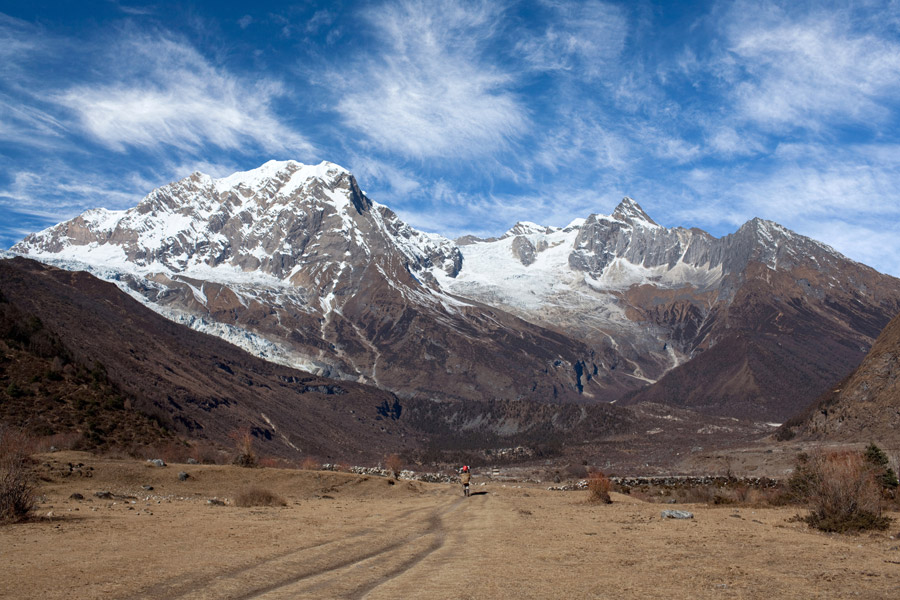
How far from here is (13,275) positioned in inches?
6152

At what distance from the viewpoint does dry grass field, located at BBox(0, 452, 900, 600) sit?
1716 cm

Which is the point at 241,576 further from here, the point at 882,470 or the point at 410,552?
the point at 882,470

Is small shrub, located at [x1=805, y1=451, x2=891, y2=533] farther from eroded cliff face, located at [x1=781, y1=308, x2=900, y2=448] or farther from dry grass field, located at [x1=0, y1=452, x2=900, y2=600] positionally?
eroded cliff face, located at [x1=781, y1=308, x2=900, y2=448]

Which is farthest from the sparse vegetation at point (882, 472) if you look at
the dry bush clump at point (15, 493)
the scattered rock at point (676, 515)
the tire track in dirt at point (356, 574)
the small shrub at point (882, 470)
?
the dry bush clump at point (15, 493)

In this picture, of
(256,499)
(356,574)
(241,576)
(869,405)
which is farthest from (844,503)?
(869,405)

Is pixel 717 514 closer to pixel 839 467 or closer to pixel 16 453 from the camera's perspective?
pixel 839 467

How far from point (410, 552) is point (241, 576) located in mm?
6655

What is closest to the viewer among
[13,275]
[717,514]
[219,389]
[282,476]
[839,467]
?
[839,467]

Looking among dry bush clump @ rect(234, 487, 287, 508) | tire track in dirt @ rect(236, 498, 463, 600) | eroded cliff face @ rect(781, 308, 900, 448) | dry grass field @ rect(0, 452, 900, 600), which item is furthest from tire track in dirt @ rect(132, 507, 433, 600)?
eroded cliff face @ rect(781, 308, 900, 448)

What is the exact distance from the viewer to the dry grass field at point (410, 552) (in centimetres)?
1716

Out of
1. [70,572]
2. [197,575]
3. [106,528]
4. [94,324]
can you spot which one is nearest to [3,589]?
[70,572]

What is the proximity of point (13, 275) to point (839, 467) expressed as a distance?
170 m

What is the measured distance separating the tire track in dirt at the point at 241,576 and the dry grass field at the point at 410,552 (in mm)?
51

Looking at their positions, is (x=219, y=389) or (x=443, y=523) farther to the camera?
(x=219, y=389)
